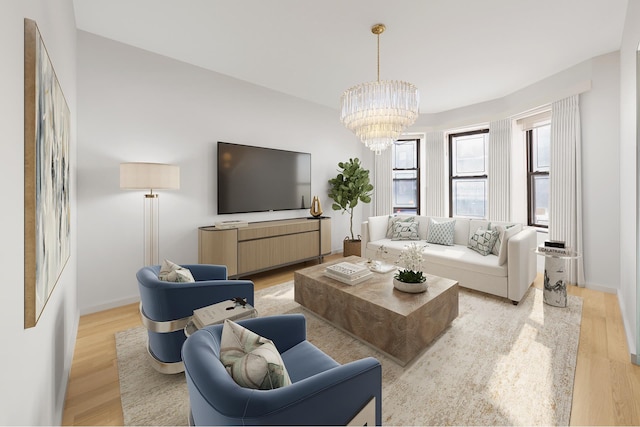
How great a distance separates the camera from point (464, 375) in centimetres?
189

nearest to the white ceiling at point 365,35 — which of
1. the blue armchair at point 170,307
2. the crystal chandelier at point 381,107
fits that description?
the crystal chandelier at point 381,107

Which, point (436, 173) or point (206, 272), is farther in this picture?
point (436, 173)

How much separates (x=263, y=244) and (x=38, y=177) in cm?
297

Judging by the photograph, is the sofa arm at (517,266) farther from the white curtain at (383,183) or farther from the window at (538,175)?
the white curtain at (383,183)

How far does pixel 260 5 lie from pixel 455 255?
138 inches

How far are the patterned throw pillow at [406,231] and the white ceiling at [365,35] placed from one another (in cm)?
220

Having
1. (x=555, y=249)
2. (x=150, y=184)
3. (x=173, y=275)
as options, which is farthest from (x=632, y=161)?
(x=150, y=184)

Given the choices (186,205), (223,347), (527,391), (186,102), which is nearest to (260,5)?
(186,102)

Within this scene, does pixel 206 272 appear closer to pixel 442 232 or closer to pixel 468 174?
pixel 442 232

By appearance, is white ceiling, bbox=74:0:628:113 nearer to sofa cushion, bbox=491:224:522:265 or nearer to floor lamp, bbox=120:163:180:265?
floor lamp, bbox=120:163:180:265

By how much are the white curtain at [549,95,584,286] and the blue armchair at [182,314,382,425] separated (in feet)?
13.1

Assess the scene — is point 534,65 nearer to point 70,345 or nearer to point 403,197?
point 403,197

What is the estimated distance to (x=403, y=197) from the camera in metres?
6.00

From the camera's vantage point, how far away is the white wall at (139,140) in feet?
9.45
